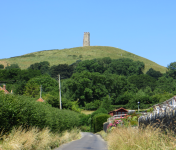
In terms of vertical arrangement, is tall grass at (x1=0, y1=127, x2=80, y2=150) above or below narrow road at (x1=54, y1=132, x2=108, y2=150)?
above

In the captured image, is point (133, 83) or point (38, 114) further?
point (133, 83)

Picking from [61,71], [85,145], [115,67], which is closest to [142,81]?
[115,67]

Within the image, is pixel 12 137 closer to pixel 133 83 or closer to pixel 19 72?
pixel 19 72

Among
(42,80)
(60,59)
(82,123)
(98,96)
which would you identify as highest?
(60,59)

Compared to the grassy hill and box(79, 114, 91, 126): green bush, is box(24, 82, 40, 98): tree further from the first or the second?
the grassy hill

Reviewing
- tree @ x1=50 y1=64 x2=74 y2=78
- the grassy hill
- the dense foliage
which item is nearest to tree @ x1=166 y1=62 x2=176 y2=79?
the dense foliage

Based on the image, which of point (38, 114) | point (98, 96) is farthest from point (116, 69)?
point (38, 114)

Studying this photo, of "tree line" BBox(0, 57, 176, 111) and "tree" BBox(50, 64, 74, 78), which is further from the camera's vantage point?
"tree" BBox(50, 64, 74, 78)

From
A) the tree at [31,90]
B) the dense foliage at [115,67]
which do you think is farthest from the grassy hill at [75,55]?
the tree at [31,90]

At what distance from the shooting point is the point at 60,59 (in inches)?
6457

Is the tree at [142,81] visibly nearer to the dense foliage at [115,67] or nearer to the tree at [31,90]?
the dense foliage at [115,67]

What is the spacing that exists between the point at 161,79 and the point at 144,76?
691 cm

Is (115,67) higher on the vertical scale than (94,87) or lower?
higher

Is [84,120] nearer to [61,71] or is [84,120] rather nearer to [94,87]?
[94,87]
